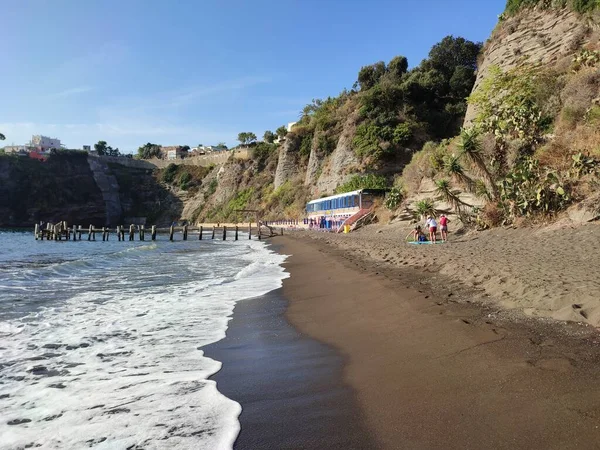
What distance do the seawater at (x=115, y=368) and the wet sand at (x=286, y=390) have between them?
6.4 inches

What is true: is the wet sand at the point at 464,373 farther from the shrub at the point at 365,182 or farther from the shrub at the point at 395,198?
the shrub at the point at 365,182

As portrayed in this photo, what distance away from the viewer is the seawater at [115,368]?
2938 millimetres

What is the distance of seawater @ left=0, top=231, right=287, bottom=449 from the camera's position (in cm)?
294

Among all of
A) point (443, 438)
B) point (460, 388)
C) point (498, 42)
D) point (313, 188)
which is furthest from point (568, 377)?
point (313, 188)

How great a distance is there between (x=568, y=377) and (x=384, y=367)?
1.48 m

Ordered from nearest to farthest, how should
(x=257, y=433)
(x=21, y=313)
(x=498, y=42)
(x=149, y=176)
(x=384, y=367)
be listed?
(x=257, y=433) → (x=384, y=367) → (x=21, y=313) → (x=498, y=42) → (x=149, y=176)

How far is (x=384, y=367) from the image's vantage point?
3.87 meters

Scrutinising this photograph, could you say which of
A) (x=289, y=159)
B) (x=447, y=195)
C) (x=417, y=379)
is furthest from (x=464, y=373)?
(x=289, y=159)

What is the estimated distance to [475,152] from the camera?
589 inches

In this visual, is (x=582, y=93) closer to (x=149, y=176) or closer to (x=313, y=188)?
(x=313, y=188)

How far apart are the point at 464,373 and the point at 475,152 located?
13.2 m

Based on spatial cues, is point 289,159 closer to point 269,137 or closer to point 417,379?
point 269,137

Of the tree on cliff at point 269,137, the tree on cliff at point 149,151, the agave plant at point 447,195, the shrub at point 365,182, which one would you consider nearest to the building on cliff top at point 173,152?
the tree on cliff at point 149,151

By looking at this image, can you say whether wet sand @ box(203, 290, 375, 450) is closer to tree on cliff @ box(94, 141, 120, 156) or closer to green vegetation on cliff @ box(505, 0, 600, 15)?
green vegetation on cliff @ box(505, 0, 600, 15)
